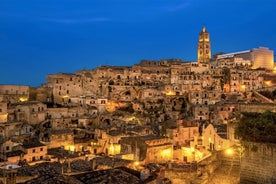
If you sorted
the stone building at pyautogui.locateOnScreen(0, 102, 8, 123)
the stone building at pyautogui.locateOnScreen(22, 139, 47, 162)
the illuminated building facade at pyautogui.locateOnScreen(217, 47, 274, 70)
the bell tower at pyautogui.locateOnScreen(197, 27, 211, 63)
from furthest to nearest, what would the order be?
the bell tower at pyautogui.locateOnScreen(197, 27, 211, 63)
the illuminated building facade at pyautogui.locateOnScreen(217, 47, 274, 70)
the stone building at pyautogui.locateOnScreen(0, 102, 8, 123)
the stone building at pyautogui.locateOnScreen(22, 139, 47, 162)

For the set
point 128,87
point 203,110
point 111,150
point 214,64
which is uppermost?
point 214,64

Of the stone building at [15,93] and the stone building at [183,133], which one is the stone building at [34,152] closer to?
the stone building at [183,133]

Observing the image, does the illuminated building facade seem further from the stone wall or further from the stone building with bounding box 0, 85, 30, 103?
the stone wall

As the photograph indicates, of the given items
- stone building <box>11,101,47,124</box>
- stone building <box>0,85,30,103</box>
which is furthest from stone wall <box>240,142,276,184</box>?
stone building <box>0,85,30,103</box>

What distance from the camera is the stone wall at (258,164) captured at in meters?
13.3

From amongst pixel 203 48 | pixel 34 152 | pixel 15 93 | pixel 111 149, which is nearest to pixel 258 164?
pixel 111 149

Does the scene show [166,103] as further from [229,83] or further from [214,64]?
[214,64]

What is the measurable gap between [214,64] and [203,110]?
22.3 metres

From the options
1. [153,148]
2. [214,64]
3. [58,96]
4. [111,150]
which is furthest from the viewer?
[214,64]

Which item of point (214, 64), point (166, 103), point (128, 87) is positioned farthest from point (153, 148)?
point (214, 64)

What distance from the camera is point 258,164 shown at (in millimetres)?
13695

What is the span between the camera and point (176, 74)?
181ft

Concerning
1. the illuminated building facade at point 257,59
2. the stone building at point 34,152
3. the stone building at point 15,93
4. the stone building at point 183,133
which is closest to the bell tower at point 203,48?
the illuminated building facade at point 257,59

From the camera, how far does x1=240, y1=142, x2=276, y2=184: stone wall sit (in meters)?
13.3
